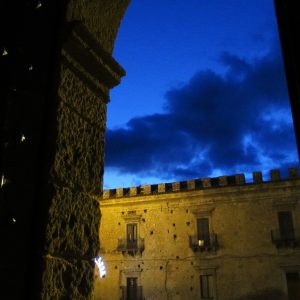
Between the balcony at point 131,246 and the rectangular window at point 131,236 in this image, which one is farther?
the rectangular window at point 131,236

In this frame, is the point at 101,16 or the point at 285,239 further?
the point at 285,239

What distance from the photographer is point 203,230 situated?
16.6 metres

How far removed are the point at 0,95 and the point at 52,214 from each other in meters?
0.61

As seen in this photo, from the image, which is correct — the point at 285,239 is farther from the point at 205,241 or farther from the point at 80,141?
the point at 80,141

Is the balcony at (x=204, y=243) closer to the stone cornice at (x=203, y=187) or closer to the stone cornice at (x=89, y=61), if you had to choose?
the stone cornice at (x=203, y=187)

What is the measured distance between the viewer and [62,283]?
170 centimetres

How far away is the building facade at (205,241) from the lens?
50.0 ft

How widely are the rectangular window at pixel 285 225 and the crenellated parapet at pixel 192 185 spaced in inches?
56.8

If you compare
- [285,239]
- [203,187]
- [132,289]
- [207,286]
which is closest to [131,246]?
[132,289]

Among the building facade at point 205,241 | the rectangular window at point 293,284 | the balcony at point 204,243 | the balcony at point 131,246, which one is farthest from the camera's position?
the balcony at point 131,246

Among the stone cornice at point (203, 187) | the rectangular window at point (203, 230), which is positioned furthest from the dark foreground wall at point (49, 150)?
the rectangular window at point (203, 230)

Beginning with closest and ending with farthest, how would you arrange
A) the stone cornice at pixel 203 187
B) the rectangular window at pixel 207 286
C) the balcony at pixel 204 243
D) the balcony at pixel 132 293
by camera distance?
the rectangular window at pixel 207 286, the stone cornice at pixel 203 187, the balcony at pixel 204 243, the balcony at pixel 132 293

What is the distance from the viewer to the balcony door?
55.3 feet

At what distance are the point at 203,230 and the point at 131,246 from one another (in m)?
3.46
